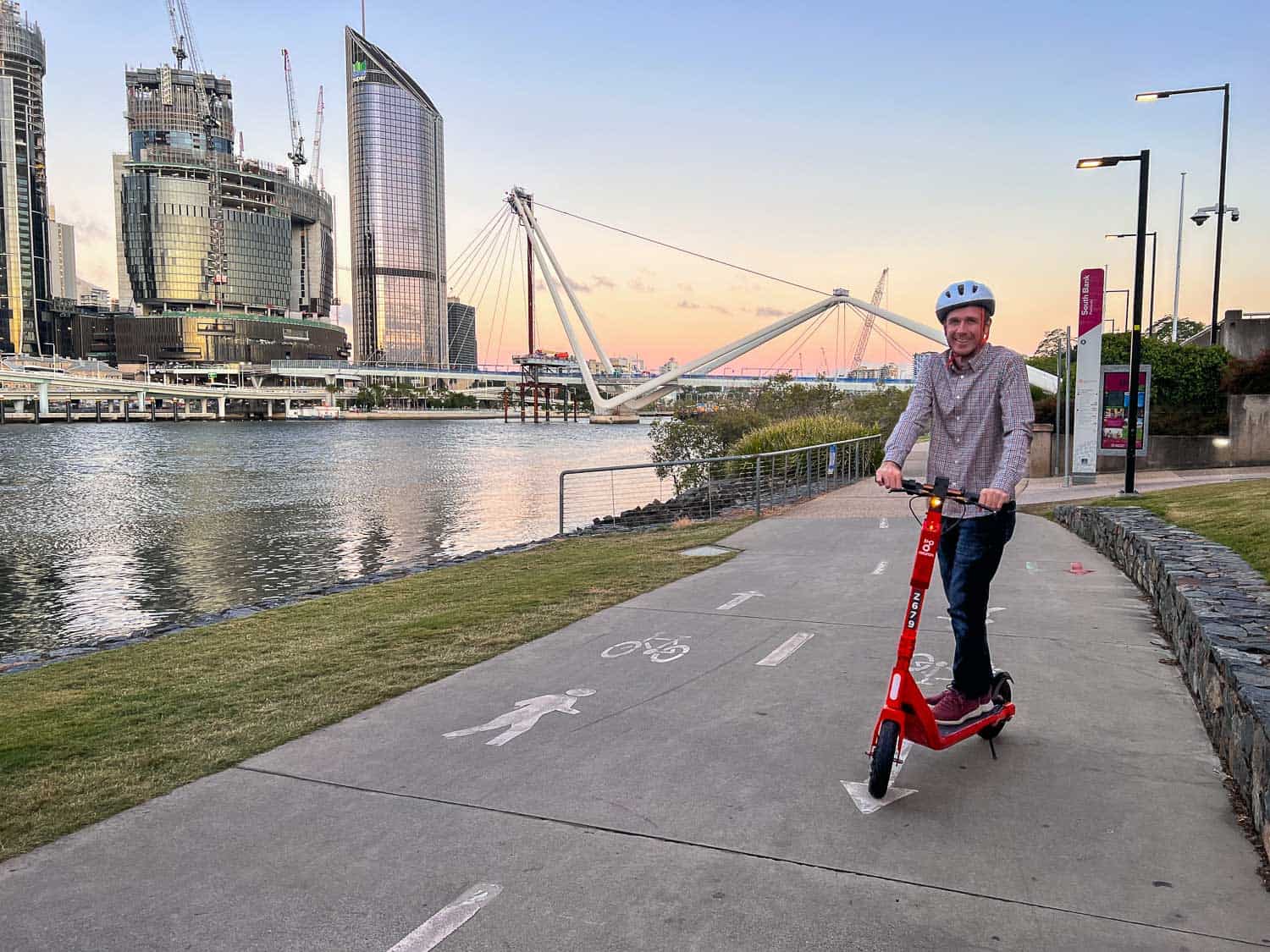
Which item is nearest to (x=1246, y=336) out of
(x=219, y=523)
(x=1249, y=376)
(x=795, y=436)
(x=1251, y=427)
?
(x=1249, y=376)

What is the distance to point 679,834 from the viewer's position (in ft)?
11.9

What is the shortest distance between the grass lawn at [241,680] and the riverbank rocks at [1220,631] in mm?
4560

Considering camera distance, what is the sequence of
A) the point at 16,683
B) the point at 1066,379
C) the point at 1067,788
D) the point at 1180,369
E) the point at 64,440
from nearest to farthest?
the point at 1067,788
the point at 16,683
the point at 1066,379
the point at 1180,369
the point at 64,440

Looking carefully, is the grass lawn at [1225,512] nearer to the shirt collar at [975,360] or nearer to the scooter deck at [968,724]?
the scooter deck at [968,724]

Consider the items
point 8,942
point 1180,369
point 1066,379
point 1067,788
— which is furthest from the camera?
point 1180,369

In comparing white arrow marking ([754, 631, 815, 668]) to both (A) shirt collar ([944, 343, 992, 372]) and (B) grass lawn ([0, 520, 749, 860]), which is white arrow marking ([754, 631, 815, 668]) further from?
(A) shirt collar ([944, 343, 992, 372])

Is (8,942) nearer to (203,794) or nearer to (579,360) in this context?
(203,794)

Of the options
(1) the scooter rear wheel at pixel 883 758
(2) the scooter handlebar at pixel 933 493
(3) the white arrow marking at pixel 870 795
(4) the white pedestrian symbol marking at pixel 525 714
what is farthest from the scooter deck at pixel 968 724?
(4) the white pedestrian symbol marking at pixel 525 714

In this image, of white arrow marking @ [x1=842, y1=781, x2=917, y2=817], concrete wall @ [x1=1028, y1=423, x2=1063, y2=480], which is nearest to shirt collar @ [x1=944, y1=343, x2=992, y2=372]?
white arrow marking @ [x1=842, y1=781, x2=917, y2=817]

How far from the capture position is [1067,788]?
4.07m

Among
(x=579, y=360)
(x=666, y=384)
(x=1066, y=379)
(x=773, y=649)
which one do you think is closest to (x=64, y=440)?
(x=579, y=360)

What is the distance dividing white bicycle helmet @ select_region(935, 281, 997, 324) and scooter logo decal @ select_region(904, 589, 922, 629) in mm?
1340

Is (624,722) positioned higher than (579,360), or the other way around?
(579,360)

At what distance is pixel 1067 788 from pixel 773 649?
107 inches
